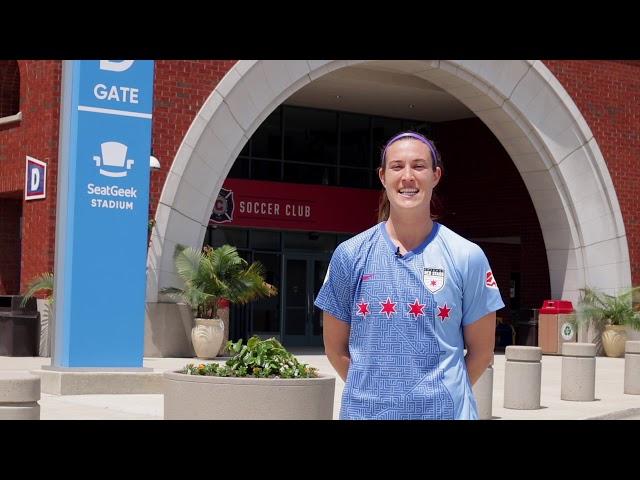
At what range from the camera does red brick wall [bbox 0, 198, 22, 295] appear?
24.8m

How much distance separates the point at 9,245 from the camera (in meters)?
24.9

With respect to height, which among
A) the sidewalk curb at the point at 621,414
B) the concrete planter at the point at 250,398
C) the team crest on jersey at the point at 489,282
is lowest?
the sidewalk curb at the point at 621,414

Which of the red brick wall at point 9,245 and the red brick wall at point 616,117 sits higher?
the red brick wall at point 616,117

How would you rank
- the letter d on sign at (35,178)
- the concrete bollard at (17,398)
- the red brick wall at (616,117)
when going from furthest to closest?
the red brick wall at (616,117) < the letter d on sign at (35,178) < the concrete bollard at (17,398)

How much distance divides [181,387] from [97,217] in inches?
213

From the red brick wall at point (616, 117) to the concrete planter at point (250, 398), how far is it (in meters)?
19.8

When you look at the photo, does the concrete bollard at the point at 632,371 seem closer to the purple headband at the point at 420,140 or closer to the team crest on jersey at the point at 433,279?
the purple headband at the point at 420,140

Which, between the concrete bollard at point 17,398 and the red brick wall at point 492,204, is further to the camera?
the red brick wall at point 492,204

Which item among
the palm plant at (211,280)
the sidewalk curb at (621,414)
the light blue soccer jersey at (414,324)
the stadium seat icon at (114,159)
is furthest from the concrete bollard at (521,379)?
the light blue soccer jersey at (414,324)

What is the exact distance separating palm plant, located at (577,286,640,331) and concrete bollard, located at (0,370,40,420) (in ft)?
69.9

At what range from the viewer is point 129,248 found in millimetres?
13766

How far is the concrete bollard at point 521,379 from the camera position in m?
13.4
